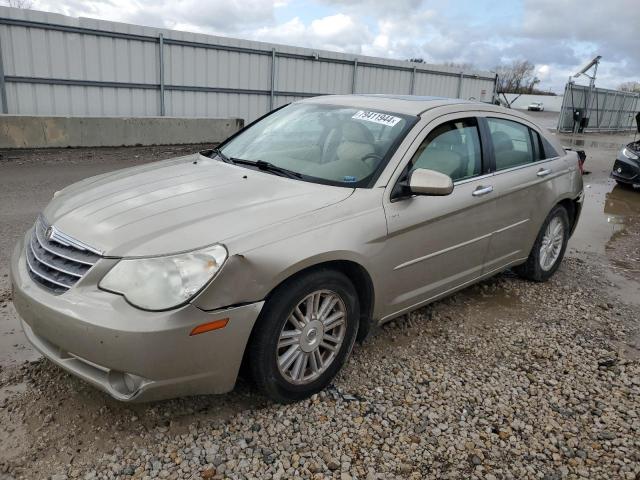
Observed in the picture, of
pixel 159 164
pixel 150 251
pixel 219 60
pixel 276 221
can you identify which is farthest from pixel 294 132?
pixel 219 60

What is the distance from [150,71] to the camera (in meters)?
13.0

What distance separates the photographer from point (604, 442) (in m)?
2.85

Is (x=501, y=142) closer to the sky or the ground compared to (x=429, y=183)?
closer to the sky

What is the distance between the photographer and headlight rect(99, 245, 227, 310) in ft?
7.82

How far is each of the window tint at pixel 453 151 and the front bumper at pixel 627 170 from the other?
834 cm

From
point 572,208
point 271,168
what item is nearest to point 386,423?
point 271,168

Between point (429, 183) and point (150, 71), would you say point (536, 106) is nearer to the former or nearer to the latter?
point (150, 71)

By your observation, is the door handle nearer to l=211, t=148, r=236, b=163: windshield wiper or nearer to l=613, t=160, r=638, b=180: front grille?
l=211, t=148, r=236, b=163: windshield wiper

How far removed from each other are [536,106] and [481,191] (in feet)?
161

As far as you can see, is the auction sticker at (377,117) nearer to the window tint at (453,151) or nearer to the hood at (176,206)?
the window tint at (453,151)

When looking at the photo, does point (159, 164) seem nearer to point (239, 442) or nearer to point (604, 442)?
point (239, 442)

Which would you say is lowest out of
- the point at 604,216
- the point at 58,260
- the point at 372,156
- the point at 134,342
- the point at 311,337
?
the point at 604,216

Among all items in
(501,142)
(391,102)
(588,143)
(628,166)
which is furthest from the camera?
(588,143)

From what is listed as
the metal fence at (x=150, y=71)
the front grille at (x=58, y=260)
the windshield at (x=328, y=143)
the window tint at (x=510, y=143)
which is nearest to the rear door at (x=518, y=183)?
the window tint at (x=510, y=143)
